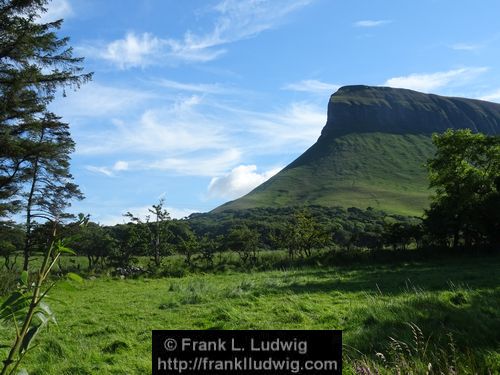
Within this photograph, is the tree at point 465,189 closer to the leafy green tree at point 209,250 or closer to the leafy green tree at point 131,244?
the leafy green tree at point 209,250

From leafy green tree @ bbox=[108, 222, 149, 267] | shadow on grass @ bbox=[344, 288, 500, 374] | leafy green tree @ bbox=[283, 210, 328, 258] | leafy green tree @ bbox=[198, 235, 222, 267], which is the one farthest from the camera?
leafy green tree @ bbox=[108, 222, 149, 267]

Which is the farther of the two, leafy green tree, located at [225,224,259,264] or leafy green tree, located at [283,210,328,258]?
leafy green tree, located at [283,210,328,258]

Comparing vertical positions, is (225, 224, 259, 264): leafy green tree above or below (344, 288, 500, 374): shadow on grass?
above

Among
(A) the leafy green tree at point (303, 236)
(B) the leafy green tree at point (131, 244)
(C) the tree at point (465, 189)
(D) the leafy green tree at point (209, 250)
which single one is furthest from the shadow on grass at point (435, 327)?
(B) the leafy green tree at point (131, 244)

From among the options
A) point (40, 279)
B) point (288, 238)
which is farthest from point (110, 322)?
point (288, 238)

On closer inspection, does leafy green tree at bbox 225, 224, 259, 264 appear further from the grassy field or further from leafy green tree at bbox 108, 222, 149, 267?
the grassy field

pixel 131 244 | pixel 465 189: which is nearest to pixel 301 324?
pixel 465 189

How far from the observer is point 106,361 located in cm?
768

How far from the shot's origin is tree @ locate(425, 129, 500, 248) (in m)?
33.1

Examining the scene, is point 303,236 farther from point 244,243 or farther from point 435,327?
point 435,327

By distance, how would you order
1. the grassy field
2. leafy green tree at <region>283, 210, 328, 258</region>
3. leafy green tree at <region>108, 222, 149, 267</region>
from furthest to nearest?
leafy green tree at <region>108, 222, 149, 267</region> < leafy green tree at <region>283, 210, 328, 258</region> < the grassy field

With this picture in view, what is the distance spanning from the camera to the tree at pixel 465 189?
1303 inches

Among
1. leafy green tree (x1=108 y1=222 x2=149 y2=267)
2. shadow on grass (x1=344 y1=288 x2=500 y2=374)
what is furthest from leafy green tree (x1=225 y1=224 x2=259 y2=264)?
shadow on grass (x1=344 y1=288 x2=500 y2=374)

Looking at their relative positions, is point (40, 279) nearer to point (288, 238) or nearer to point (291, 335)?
point (291, 335)
